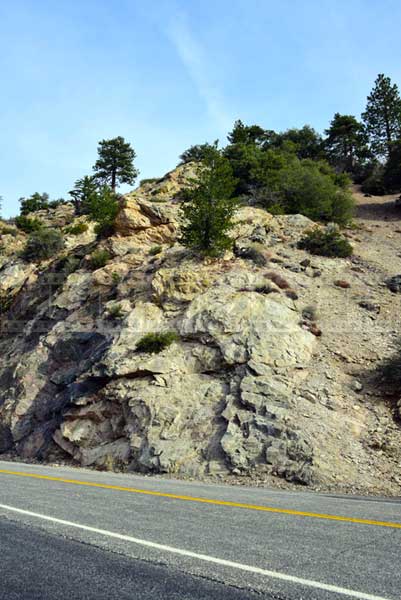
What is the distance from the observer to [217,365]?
58.9 feet

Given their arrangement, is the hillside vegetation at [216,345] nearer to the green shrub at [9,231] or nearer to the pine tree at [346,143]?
the green shrub at [9,231]

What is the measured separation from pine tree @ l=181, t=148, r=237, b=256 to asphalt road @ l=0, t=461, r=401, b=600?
16.4m

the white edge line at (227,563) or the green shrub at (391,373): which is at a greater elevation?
the green shrub at (391,373)

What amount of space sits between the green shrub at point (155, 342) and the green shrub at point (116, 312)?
3450 millimetres

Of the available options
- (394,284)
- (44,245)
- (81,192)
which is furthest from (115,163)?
(394,284)

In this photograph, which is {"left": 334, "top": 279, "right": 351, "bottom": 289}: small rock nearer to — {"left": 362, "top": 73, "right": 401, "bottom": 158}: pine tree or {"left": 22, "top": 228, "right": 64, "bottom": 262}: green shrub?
{"left": 22, "top": 228, "right": 64, "bottom": 262}: green shrub

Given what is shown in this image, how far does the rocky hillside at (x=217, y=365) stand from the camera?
46.8 feet

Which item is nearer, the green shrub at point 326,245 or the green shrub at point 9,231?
the green shrub at point 326,245

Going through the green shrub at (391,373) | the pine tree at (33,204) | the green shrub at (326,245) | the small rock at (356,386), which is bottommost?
the small rock at (356,386)

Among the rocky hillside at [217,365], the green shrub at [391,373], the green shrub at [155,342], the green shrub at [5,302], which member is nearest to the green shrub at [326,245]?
the rocky hillside at [217,365]

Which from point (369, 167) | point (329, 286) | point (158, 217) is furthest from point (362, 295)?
point (369, 167)

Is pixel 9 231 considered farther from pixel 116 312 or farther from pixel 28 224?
pixel 116 312

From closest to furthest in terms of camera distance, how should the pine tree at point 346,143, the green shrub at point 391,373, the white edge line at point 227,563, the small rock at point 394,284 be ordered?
1. the white edge line at point 227,563
2. the green shrub at point 391,373
3. the small rock at point 394,284
4. the pine tree at point 346,143

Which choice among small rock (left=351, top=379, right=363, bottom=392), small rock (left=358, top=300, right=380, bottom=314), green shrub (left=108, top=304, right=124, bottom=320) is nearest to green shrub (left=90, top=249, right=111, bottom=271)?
green shrub (left=108, top=304, right=124, bottom=320)
